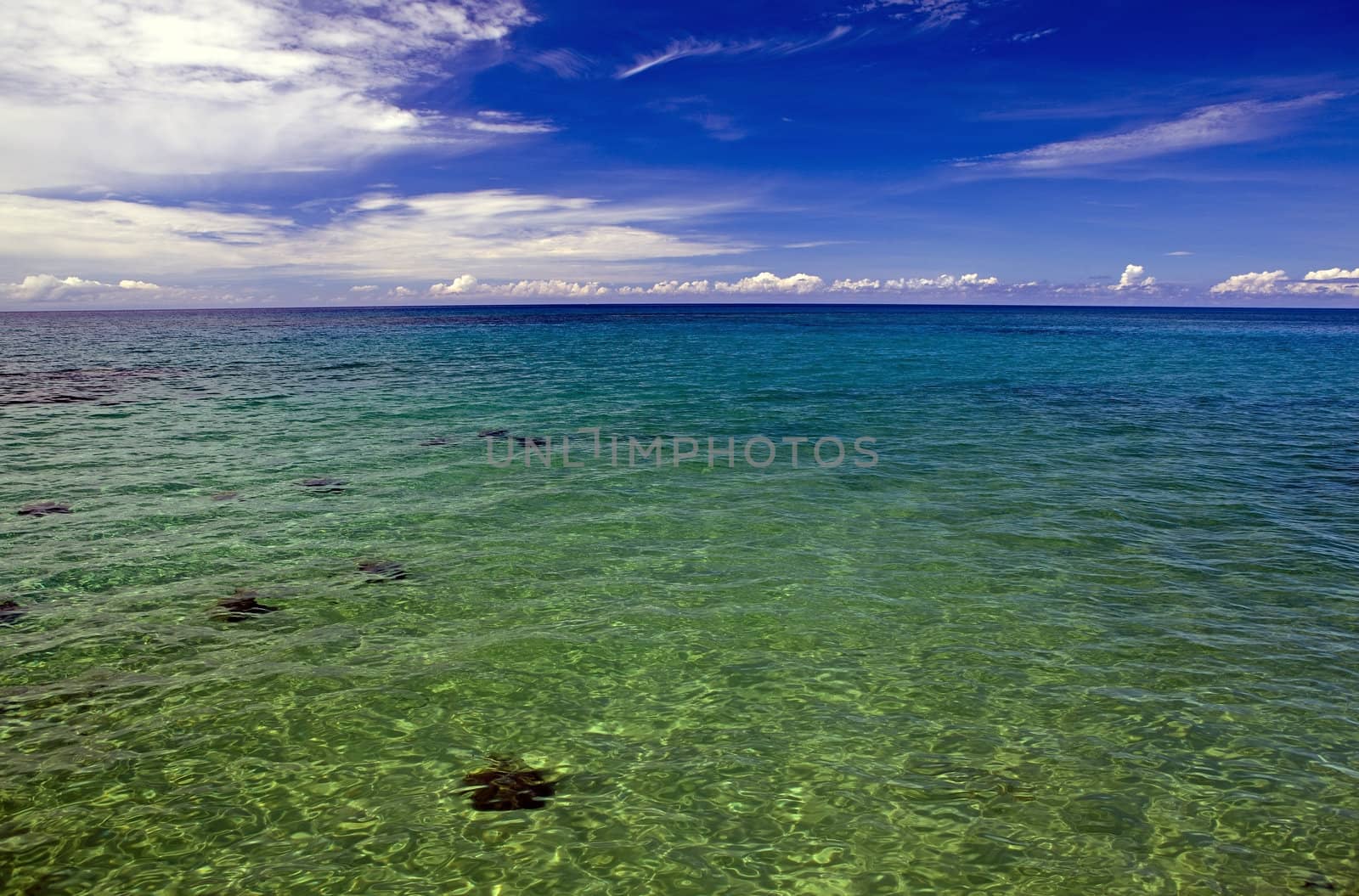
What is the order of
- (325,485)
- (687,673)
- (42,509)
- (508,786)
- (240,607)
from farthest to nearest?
(325,485)
(42,509)
(240,607)
(687,673)
(508,786)

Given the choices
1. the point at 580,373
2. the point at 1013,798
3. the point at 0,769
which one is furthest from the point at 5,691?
the point at 580,373

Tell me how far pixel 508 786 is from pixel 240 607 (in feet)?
21.0

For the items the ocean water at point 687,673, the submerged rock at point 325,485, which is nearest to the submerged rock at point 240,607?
the ocean water at point 687,673

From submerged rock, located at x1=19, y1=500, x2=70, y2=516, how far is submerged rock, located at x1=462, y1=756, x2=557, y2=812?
14169 mm

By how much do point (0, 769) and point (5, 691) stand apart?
1923mm

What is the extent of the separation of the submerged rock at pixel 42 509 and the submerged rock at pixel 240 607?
7.68 m

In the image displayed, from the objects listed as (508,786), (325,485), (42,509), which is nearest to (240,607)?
(508,786)

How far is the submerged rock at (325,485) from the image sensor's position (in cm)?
1803

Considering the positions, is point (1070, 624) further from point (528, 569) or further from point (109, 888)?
point (109, 888)

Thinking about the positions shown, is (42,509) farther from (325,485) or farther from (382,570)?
(382,570)

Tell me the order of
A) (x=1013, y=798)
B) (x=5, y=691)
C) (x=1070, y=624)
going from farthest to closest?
1. (x=1070, y=624)
2. (x=5, y=691)
3. (x=1013, y=798)

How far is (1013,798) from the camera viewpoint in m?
6.93

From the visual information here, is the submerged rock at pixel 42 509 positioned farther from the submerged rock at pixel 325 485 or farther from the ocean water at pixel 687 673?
the submerged rock at pixel 325 485

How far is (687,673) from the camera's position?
365 inches
